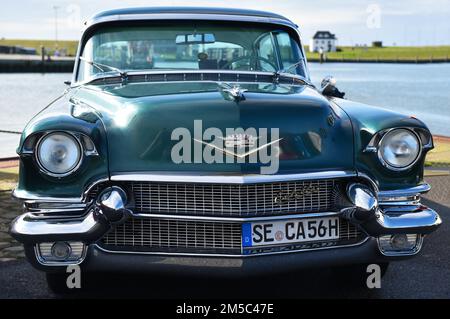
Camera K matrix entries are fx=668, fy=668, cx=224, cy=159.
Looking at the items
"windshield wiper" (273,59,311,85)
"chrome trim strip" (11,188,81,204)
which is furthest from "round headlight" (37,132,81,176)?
"windshield wiper" (273,59,311,85)

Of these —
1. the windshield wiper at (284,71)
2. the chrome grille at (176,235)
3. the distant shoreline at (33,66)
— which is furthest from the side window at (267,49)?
the distant shoreline at (33,66)

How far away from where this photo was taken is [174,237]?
340cm

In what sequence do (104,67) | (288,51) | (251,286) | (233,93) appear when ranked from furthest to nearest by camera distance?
(288,51) → (104,67) → (251,286) → (233,93)

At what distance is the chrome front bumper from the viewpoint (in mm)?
3316

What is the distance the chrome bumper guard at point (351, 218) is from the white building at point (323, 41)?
489ft

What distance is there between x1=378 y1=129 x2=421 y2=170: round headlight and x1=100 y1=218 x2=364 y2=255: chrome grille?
971 millimetres

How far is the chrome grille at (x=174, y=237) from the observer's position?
133 inches

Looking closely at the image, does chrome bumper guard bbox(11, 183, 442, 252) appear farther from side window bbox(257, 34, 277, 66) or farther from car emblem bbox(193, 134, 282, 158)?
side window bbox(257, 34, 277, 66)

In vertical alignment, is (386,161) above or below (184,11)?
below

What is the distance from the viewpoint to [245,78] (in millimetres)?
4434

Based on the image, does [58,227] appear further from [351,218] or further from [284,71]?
[284,71]

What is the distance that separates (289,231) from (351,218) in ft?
1.10

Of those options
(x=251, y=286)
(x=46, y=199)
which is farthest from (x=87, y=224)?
(x=251, y=286)
